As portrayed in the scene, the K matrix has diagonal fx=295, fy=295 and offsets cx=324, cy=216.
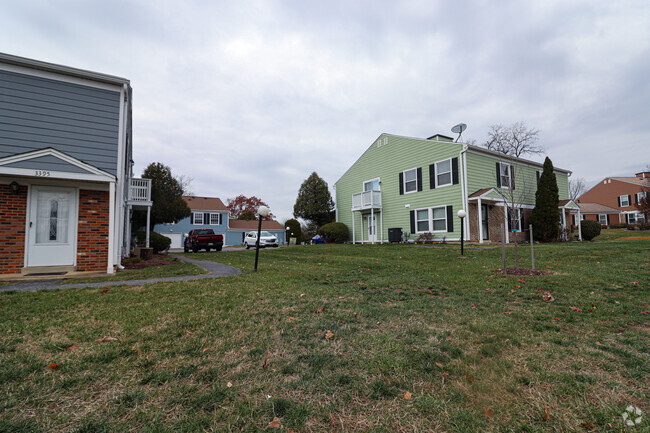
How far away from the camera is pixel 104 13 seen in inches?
387

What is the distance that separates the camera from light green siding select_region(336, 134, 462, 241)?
664 inches

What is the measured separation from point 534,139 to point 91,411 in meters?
32.2

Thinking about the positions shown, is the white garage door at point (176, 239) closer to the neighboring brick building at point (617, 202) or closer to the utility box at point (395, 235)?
the utility box at point (395, 235)

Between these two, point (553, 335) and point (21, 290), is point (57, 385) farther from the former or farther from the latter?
point (21, 290)


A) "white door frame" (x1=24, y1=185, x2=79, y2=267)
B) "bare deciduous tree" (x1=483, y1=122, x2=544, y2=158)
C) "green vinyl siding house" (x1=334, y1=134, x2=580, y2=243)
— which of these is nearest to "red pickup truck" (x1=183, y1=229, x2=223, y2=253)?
"green vinyl siding house" (x1=334, y1=134, x2=580, y2=243)

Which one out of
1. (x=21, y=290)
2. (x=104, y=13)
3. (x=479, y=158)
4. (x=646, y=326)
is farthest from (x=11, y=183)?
(x=479, y=158)

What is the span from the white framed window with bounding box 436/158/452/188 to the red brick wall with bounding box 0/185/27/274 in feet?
57.0

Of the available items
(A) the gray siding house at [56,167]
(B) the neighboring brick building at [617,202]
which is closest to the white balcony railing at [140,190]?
(A) the gray siding house at [56,167]

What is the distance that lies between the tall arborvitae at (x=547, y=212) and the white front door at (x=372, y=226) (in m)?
9.23

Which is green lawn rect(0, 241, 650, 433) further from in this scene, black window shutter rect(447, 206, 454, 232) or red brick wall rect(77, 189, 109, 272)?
black window shutter rect(447, 206, 454, 232)

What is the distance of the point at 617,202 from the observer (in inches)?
1547

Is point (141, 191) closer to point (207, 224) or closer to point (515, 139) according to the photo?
point (207, 224)

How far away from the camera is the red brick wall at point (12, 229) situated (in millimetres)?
7219

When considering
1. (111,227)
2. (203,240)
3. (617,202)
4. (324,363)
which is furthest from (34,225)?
(617,202)
